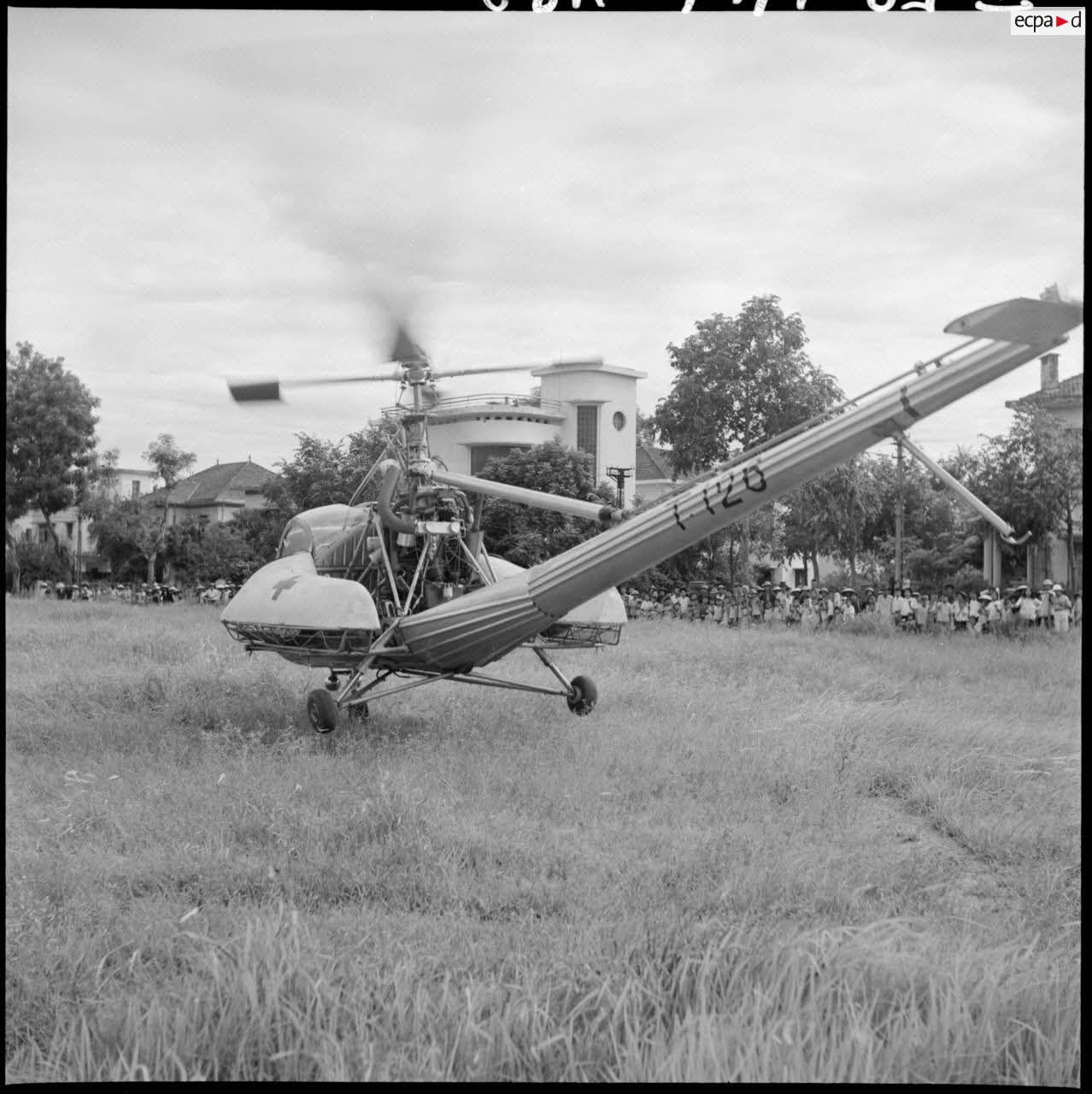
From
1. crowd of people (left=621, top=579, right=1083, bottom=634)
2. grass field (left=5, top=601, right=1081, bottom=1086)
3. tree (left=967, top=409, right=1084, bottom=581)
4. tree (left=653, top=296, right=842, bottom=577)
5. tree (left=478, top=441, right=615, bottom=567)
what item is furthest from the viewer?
crowd of people (left=621, top=579, right=1083, bottom=634)

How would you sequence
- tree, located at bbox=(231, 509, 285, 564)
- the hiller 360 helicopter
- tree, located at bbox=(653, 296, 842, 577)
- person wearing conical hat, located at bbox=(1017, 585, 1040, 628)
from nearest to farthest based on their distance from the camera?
1. the hiller 360 helicopter
2. tree, located at bbox=(653, 296, 842, 577)
3. person wearing conical hat, located at bbox=(1017, 585, 1040, 628)
4. tree, located at bbox=(231, 509, 285, 564)

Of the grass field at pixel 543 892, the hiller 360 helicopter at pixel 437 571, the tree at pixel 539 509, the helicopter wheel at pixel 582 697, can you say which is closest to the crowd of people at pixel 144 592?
the tree at pixel 539 509

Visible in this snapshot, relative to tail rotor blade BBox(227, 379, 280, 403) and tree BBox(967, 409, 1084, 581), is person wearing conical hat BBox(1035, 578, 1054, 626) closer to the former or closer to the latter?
tree BBox(967, 409, 1084, 581)

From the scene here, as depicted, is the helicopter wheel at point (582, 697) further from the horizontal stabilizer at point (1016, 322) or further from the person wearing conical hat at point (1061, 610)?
the person wearing conical hat at point (1061, 610)

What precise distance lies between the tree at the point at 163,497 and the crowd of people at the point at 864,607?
9.54m

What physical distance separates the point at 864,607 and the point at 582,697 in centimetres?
1303

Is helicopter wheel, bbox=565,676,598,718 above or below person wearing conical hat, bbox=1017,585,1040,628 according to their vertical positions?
below

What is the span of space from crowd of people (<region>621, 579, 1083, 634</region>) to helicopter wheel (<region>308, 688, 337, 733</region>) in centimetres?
1086

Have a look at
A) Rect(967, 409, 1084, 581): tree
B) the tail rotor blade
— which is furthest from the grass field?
Rect(967, 409, 1084, 581): tree

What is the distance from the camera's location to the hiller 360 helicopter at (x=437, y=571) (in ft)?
24.7

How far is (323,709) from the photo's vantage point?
9508mm

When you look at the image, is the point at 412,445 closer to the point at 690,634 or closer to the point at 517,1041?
the point at 517,1041

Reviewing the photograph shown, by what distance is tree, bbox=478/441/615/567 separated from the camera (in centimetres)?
1395

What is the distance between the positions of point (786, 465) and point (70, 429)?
26.4 ft
